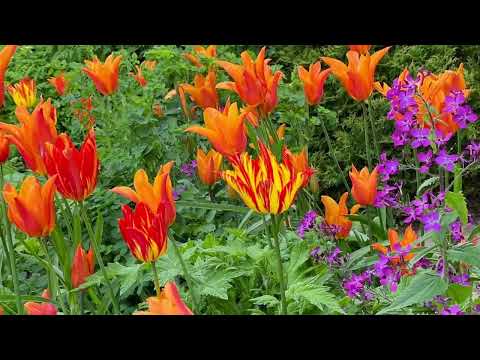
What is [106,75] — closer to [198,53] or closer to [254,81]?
[198,53]

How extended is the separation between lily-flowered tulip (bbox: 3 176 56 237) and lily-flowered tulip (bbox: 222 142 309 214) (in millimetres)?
328

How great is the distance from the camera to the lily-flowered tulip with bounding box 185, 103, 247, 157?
1.49 metres

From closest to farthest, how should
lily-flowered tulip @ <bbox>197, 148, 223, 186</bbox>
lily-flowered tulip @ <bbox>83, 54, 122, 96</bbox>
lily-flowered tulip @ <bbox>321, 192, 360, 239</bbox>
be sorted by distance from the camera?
1. lily-flowered tulip @ <bbox>321, 192, 360, 239</bbox>
2. lily-flowered tulip @ <bbox>197, 148, 223, 186</bbox>
3. lily-flowered tulip @ <bbox>83, 54, 122, 96</bbox>

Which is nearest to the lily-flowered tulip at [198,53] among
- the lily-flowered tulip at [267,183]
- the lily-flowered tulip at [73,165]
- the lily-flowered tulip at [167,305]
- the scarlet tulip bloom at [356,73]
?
the scarlet tulip bloom at [356,73]

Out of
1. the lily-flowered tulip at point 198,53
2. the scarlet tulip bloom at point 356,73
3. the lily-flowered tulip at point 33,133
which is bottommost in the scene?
the lily-flowered tulip at point 33,133

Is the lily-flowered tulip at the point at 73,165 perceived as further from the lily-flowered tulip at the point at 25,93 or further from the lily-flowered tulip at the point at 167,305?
the lily-flowered tulip at the point at 25,93

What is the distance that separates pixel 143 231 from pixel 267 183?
0.64 ft

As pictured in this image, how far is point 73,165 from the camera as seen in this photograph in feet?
3.94

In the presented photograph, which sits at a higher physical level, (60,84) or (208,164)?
(60,84)

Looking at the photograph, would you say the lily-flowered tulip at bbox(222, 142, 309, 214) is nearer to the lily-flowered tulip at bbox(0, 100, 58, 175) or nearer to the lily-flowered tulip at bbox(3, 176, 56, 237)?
the lily-flowered tulip at bbox(3, 176, 56, 237)

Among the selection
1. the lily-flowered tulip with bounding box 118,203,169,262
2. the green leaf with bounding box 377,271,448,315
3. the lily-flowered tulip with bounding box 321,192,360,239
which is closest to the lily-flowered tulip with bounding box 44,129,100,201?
the lily-flowered tulip with bounding box 118,203,169,262

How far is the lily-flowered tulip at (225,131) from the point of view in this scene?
1.49 meters

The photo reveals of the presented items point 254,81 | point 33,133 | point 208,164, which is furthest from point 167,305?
point 208,164

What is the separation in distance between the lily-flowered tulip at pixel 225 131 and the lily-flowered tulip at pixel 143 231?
0.42 meters
